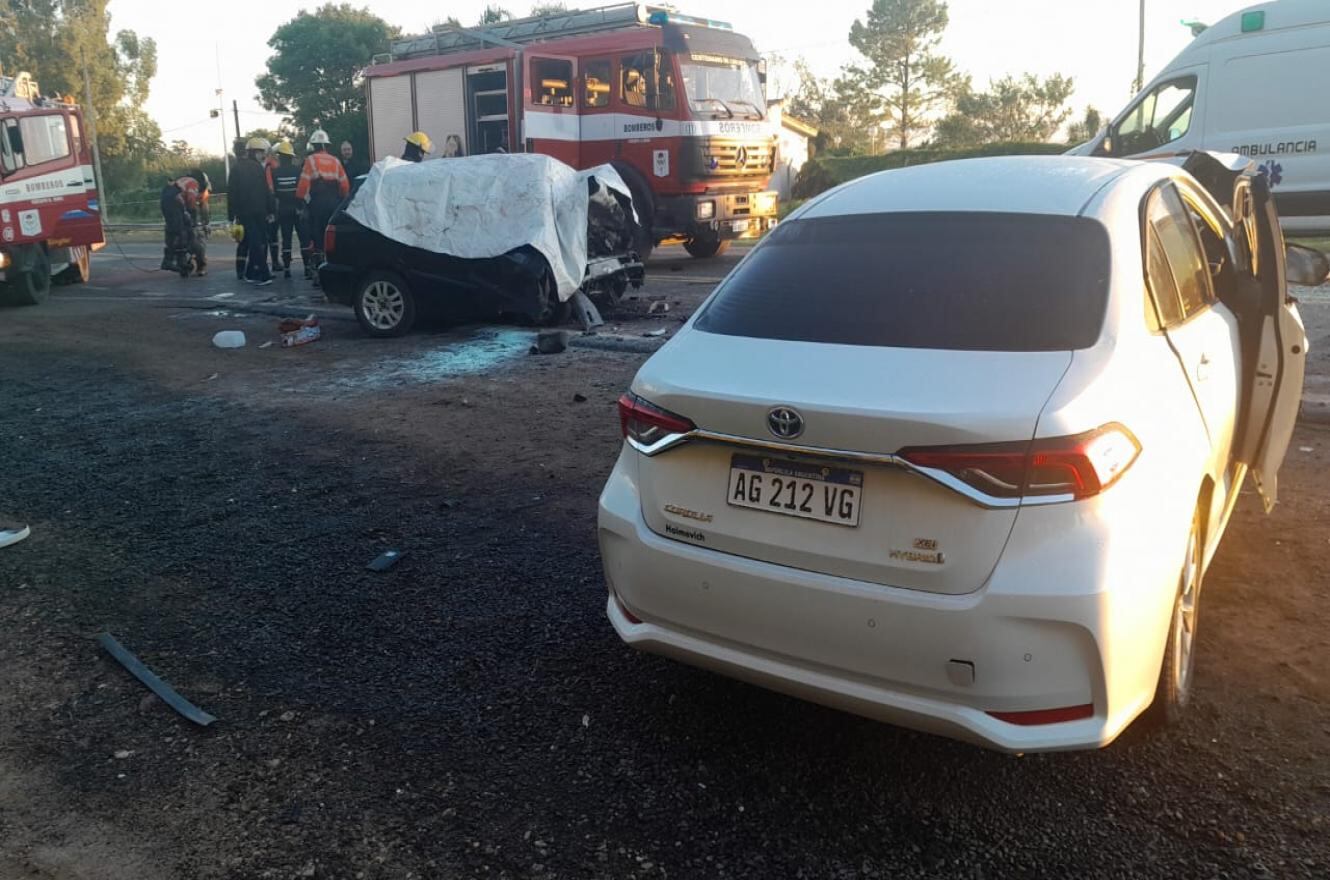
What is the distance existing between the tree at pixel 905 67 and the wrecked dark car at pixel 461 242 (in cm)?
5231

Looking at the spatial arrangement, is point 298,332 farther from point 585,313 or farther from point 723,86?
point 723,86

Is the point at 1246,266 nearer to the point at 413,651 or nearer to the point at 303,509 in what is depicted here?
the point at 413,651

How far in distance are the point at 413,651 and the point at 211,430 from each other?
400 cm

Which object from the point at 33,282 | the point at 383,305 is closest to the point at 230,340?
the point at 383,305

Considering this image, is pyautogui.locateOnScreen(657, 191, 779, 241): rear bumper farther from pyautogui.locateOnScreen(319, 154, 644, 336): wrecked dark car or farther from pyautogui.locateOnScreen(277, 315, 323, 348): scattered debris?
pyautogui.locateOnScreen(277, 315, 323, 348): scattered debris

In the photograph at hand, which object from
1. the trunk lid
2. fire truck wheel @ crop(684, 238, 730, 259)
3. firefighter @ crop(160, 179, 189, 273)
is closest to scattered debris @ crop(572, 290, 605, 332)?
fire truck wheel @ crop(684, 238, 730, 259)

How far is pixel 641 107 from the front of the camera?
1479 cm

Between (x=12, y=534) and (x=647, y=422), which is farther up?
(x=647, y=422)

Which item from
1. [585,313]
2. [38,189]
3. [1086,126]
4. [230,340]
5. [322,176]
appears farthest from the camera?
[1086,126]

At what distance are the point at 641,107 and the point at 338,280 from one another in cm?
602

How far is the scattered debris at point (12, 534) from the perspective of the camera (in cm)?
506

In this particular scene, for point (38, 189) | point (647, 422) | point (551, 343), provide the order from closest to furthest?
point (647, 422), point (551, 343), point (38, 189)

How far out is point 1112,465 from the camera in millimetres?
2529

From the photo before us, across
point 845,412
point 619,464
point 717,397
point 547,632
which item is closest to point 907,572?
point 845,412
